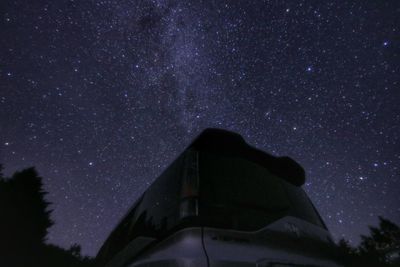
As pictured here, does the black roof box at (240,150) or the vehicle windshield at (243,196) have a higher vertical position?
the black roof box at (240,150)

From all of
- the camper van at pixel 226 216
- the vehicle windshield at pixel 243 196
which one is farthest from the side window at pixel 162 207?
the vehicle windshield at pixel 243 196

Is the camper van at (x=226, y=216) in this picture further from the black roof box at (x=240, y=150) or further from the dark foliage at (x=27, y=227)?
the dark foliage at (x=27, y=227)

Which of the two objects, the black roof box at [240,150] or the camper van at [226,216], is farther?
the black roof box at [240,150]

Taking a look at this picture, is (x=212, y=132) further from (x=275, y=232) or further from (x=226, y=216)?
(x=275, y=232)

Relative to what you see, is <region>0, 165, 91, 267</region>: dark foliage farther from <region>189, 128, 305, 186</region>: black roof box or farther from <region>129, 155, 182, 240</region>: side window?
<region>189, 128, 305, 186</region>: black roof box

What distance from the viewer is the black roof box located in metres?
2.73

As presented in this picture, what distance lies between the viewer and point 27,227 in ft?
42.8

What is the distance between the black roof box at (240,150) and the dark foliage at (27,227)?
12775mm

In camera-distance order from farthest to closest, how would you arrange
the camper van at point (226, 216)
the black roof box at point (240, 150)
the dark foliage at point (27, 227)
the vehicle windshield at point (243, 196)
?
the dark foliage at point (27, 227) < the black roof box at point (240, 150) < the vehicle windshield at point (243, 196) < the camper van at point (226, 216)

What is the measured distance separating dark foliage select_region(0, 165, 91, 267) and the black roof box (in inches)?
503

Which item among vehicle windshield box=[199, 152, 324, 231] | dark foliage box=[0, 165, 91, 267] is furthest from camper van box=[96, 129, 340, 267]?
dark foliage box=[0, 165, 91, 267]

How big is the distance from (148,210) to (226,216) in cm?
107

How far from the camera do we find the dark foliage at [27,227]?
12.1m

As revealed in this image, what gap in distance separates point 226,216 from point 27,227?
14.9m
